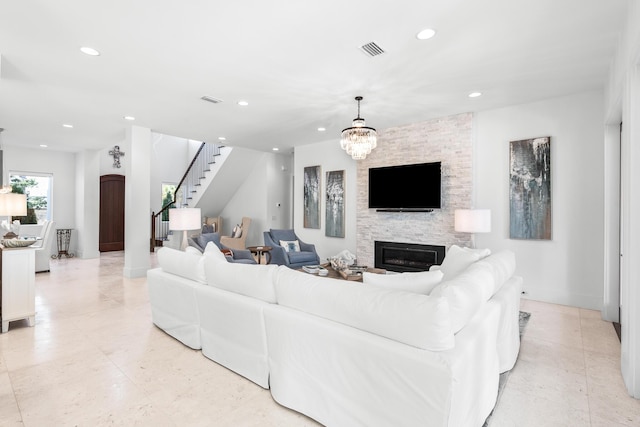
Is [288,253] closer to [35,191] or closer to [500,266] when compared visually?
[500,266]

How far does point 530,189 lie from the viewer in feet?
15.2

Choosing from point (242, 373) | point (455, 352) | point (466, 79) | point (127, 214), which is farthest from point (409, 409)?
point (127, 214)

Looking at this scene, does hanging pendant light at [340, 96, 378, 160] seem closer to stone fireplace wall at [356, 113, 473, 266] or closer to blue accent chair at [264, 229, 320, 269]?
stone fireplace wall at [356, 113, 473, 266]

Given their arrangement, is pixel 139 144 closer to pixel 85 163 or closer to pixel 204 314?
pixel 85 163

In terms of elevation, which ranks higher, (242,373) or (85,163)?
(85,163)

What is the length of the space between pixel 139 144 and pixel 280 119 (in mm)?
2729

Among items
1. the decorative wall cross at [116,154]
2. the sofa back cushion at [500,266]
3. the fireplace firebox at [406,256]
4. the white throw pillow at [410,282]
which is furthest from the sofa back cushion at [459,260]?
the decorative wall cross at [116,154]

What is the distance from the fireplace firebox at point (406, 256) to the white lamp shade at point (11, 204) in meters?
5.18

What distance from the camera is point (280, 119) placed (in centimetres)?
565

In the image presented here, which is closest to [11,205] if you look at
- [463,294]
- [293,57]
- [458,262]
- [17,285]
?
[17,285]

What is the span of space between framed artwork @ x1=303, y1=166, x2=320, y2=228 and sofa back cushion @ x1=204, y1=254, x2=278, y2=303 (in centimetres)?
479

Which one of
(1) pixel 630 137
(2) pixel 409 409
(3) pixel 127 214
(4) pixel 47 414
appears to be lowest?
(4) pixel 47 414

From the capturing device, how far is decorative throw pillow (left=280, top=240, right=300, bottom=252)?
6.22 m

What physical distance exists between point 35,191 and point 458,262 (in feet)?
33.7
